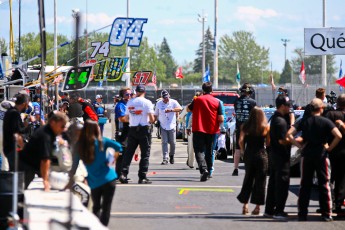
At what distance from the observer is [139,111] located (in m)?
17.8

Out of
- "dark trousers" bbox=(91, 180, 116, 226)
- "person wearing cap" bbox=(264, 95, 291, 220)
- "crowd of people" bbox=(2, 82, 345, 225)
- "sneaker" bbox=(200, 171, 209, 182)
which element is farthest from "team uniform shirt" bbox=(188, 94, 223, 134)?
"dark trousers" bbox=(91, 180, 116, 226)

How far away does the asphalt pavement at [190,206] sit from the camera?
12852 mm

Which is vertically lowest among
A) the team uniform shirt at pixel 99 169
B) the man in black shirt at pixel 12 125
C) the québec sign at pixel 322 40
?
the team uniform shirt at pixel 99 169

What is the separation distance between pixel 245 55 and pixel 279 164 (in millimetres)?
152183

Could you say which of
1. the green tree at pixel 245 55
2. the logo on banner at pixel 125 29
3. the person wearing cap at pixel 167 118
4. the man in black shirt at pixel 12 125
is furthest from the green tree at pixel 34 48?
the man in black shirt at pixel 12 125

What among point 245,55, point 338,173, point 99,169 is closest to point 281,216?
point 338,173

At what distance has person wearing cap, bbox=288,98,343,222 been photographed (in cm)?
1310

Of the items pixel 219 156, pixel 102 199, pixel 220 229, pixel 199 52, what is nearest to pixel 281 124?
pixel 220 229

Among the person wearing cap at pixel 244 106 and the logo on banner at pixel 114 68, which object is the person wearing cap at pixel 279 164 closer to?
the person wearing cap at pixel 244 106

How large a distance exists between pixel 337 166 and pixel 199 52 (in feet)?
563

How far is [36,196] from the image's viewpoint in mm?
10867

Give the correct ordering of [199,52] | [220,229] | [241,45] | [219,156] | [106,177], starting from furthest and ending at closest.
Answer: [199,52], [241,45], [219,156], [220,229], [106,177]

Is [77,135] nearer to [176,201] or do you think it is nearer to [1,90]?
[176,201]

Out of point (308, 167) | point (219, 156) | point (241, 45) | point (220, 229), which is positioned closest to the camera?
point (220, 229)
